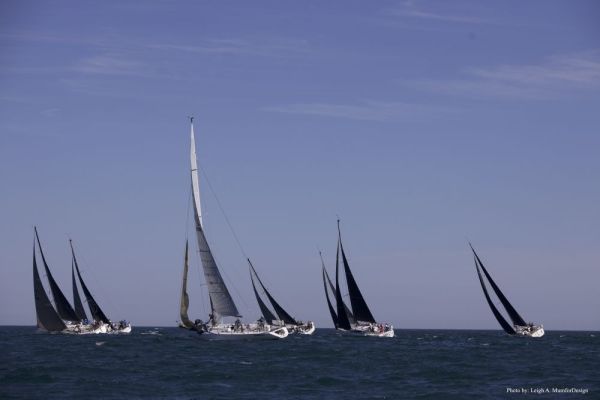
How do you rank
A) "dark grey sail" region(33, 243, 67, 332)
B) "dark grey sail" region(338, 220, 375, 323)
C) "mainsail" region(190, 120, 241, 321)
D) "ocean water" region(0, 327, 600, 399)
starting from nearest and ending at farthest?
"ocean water" region(0, 327, 600, 399) < "mainsail" region(190, 120, 241, 321) < "dark grey sail" region(33, 243, 67, 332) < "dark grey sail" region(338, 220, 375, 323)

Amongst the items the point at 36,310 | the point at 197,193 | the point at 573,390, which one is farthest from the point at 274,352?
the point at 36,310

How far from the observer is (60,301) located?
10581cm

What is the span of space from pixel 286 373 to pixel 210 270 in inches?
1076

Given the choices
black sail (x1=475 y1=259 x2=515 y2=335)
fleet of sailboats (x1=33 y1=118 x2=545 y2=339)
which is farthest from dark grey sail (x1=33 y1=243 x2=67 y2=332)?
black sail (x1=475 y1=259 x2=515 y2=335)

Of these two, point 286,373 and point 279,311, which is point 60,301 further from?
point 286,373

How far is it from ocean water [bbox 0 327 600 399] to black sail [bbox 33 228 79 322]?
24.9 m

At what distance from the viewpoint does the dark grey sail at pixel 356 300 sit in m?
109

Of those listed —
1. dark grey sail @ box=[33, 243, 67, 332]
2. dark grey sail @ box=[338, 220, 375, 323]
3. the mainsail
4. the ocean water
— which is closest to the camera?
the ocean water

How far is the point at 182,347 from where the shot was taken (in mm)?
81812

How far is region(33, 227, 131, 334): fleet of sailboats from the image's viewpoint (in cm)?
10231

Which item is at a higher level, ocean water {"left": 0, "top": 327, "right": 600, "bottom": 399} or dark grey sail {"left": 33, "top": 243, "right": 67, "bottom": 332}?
dark grey sail {"left": 33, "top": 243, "right": 67, "bottom": 332}

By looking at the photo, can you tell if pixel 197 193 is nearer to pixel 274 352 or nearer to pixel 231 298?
pixel 231 298

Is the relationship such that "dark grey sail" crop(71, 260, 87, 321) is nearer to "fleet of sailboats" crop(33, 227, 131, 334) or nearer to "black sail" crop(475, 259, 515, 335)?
"fleet of sailboats" crop(33, 227, 131, 334)

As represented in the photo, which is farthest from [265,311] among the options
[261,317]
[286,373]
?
[286,373]
